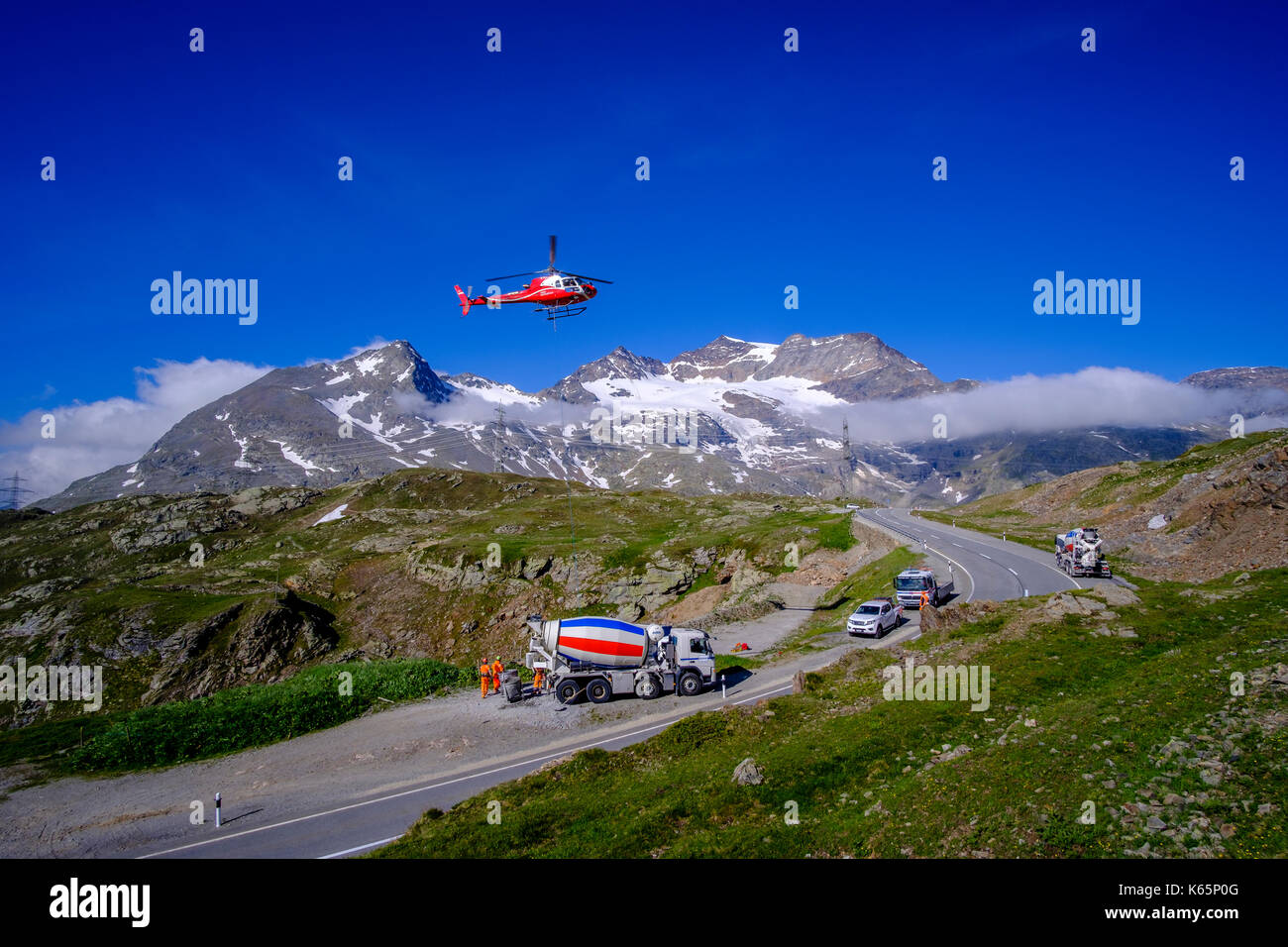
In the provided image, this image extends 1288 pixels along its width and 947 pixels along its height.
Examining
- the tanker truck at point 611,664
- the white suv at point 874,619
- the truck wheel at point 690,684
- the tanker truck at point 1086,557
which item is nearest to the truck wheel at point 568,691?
the tanker truck at point 611,664

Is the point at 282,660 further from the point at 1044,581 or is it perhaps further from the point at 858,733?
the point at 1044,581

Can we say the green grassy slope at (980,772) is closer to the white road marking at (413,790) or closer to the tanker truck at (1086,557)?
the white road marking at (413,790)

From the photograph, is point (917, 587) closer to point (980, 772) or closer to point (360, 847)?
point (980, 772)

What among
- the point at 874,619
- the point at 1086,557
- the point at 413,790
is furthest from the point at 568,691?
the point at 1086,557

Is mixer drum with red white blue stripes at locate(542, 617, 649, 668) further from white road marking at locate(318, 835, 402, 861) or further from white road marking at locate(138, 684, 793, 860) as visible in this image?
white road marking at locate(318, 835, 402, 861)

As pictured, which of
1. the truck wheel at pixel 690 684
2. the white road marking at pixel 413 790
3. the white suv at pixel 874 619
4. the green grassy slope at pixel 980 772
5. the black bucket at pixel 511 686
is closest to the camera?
the green grassy slope at pixel 980 772
